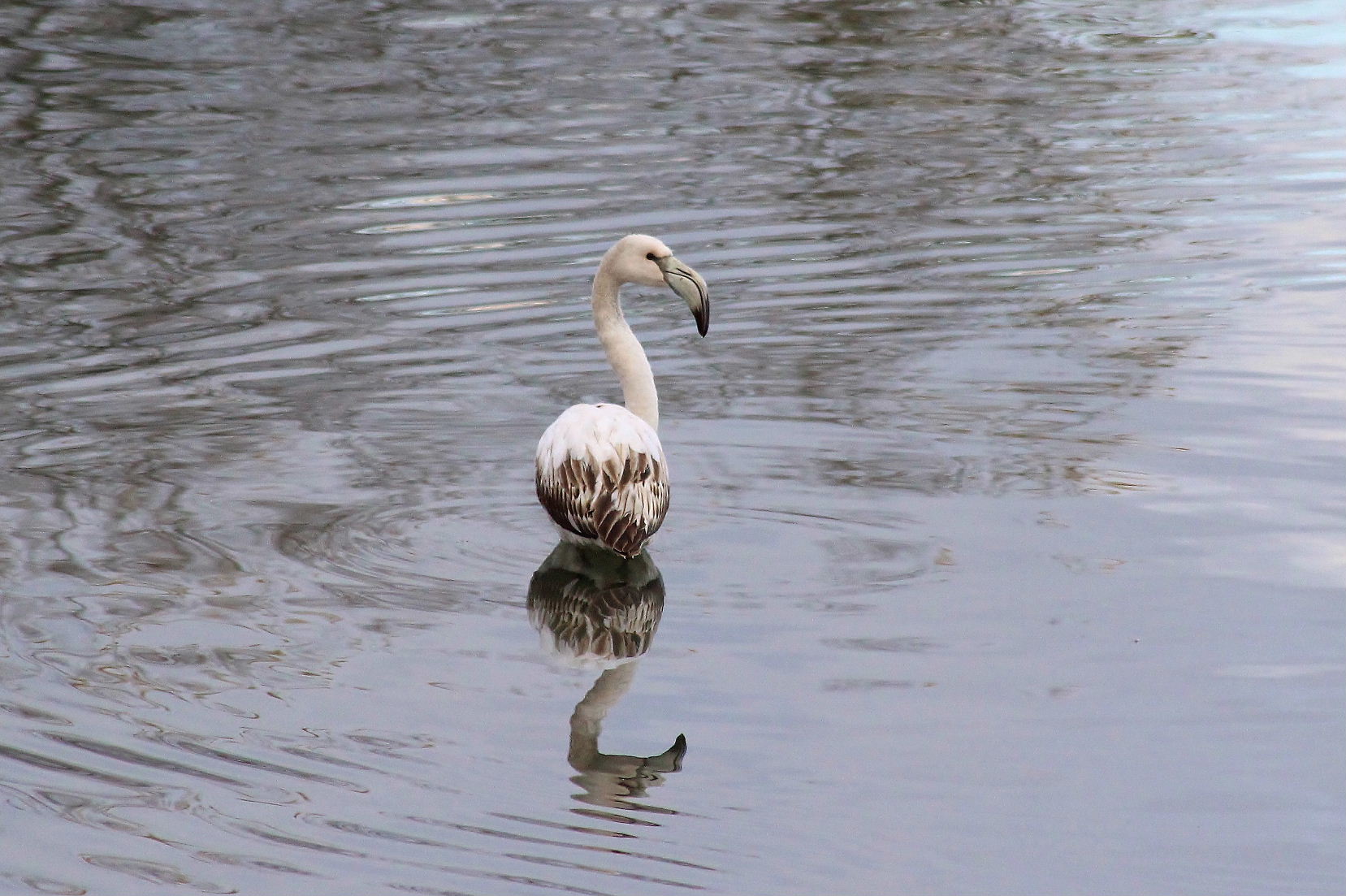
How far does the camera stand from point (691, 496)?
820cm

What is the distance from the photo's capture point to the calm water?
548 cm

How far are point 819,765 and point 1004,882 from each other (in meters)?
0.84

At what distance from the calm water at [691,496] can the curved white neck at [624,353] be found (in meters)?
0.38

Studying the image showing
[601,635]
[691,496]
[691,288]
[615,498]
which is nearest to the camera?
[601,635]

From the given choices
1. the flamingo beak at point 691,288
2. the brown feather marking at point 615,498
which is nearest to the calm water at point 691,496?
the brown feather marking at point 615,498

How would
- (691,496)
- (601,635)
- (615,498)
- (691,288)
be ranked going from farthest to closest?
(691,288) → (691,496) → (615,498) → (601,635)

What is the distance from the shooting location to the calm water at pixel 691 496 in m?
5.48

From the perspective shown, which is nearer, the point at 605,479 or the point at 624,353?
the point at 605,479

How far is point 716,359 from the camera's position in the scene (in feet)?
33.7

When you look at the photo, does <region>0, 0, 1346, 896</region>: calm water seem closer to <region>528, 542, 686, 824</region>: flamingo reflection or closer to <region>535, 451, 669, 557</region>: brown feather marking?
<region>528, 542, 686, 824</region>: flamingo reflection

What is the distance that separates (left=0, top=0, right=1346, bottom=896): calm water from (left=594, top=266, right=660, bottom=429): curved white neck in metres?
0.38

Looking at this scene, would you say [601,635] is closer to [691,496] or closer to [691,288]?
[691,496]

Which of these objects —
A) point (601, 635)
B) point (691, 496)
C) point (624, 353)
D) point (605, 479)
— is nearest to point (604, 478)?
point (605, 479)

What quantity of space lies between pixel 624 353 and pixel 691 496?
28.3 inches
